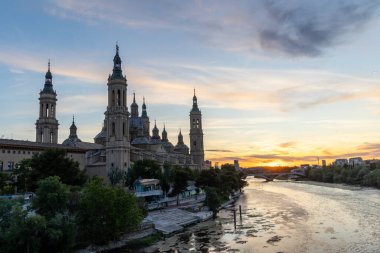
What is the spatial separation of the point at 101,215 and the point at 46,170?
2283cm

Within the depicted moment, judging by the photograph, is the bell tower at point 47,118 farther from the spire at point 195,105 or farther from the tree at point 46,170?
the spire at point 195,105

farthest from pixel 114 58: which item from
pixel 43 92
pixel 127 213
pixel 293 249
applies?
pixel 293 249

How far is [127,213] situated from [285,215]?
41747 mm

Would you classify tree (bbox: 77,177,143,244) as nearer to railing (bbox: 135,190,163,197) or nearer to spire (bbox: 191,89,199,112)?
railing (bbox: 135,190,163,197)

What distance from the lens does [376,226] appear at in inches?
2347

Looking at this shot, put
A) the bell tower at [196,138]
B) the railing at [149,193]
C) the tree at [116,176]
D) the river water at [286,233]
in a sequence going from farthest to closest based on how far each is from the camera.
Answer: the bell tower at [196,138] → the tree at [116,176] → the railing at [149,193] → the river water at [286,233]

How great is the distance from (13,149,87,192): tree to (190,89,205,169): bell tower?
108386 millimetres

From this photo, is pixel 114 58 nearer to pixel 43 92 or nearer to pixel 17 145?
pixel 43 92

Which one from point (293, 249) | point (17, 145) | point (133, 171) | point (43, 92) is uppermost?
point (43, 92)

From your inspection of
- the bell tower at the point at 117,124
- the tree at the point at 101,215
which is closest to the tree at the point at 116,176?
the bell tower at the point at 117,124

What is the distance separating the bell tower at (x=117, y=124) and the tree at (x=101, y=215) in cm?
4689

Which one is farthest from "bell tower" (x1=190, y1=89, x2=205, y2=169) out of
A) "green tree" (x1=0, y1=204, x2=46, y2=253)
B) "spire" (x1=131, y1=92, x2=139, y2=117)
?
"green tree" (x1=0, y1=204, x2=46, y2=253)

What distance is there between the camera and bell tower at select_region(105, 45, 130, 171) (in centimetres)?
9331

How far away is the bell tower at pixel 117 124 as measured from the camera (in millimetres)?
93312
